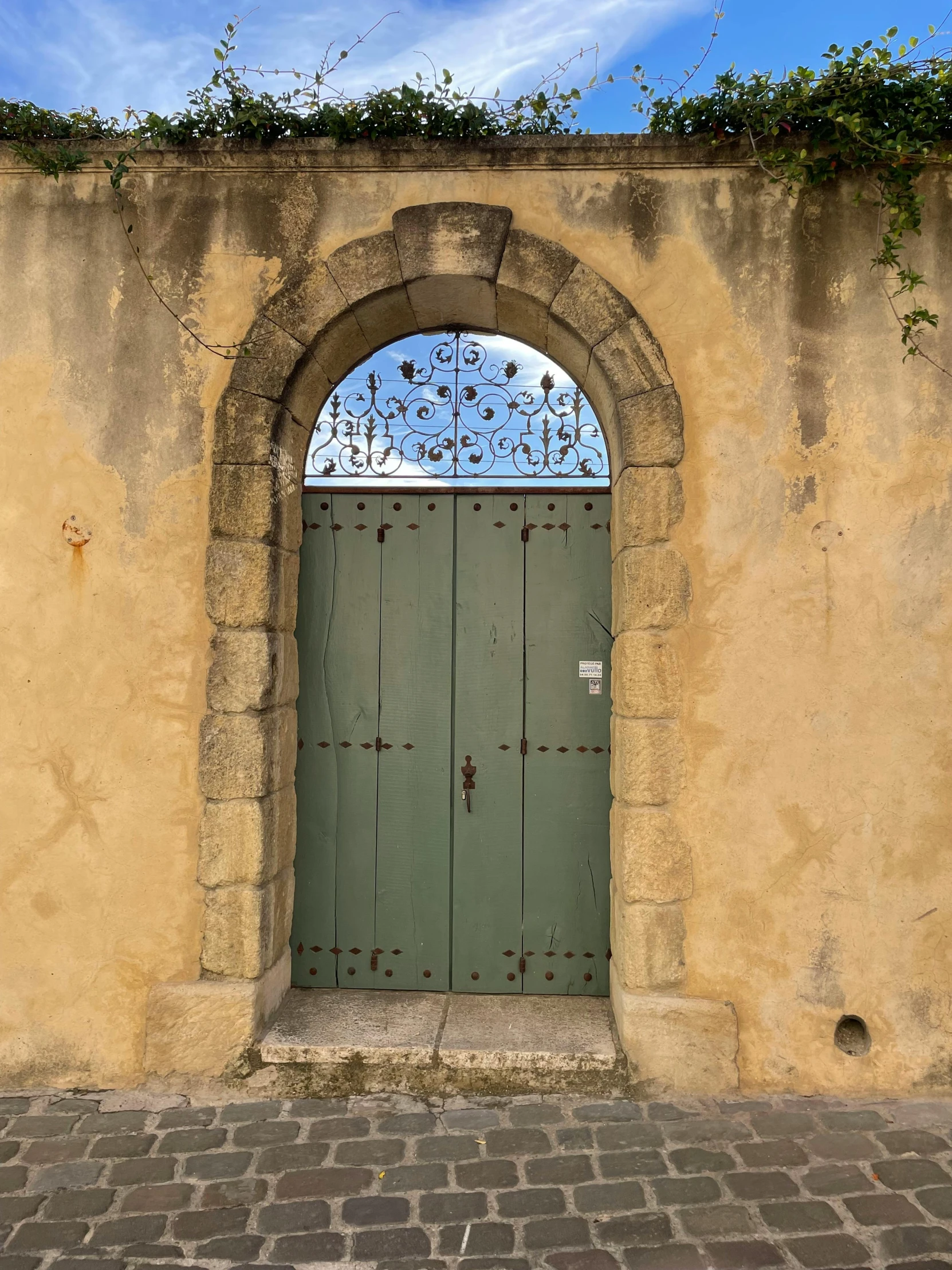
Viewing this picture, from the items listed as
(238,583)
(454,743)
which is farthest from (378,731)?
(238,583)

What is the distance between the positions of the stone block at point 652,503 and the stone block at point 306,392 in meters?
1.34

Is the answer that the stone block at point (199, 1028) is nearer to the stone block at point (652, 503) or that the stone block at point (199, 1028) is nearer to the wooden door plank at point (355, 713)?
the wooden door plank at point (355, 713)

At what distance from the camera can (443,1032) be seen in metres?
3.12

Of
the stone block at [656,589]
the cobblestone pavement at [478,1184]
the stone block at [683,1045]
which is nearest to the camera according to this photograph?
the cobblestone pavement at [478,1184]

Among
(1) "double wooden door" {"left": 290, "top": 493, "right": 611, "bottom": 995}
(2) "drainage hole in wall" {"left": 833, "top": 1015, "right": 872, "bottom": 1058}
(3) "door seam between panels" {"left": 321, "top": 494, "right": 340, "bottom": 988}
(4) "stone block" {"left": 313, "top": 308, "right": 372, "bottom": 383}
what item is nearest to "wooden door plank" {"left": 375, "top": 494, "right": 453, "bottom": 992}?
(1) "double wooden door" {"left": 290, "top": 493, "right": 611, "bottom": 995}

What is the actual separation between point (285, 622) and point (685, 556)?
161 cm

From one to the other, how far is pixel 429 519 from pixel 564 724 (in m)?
1.09

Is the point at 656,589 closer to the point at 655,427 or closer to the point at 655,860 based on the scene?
the point at 655,427

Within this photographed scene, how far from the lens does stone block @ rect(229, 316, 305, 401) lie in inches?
123

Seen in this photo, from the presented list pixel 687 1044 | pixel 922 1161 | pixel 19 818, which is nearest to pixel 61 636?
pixel 19 818

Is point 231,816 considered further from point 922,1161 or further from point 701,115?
point 701,115

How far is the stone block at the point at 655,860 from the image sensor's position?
300 centimetres

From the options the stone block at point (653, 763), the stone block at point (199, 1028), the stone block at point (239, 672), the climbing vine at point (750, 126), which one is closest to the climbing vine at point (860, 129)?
the climbing vine at point (750, 126)

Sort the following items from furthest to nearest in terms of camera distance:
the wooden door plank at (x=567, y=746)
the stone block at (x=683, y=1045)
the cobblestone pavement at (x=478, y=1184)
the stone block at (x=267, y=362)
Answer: the wooden door plank at (x=567, y=746)
the stone block at (x=267, y=362)
the stone block at (x=683, y=1045)
the cobblestone pavement at (x=478, y=1184)
